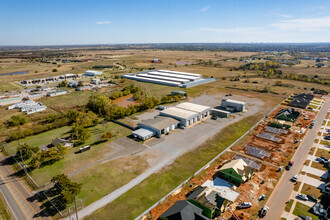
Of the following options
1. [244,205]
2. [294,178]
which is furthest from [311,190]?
[244,205]

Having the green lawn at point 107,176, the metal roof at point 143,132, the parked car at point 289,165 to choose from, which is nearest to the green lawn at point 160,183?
the green lawn at point 107,176

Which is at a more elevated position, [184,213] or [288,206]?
[184,213]

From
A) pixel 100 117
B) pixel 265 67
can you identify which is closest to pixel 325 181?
pixel 100 117

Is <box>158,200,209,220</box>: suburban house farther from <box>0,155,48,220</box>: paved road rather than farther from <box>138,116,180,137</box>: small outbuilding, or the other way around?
<box>138,116,180,137</box>: small outbuilding

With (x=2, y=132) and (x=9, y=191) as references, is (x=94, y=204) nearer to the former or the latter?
(x=9, y=191)

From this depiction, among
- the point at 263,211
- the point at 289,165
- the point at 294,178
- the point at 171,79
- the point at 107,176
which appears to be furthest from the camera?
the point at 171,79

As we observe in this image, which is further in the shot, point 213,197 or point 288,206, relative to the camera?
point 288,206

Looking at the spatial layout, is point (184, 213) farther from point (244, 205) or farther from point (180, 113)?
point (180, 113)
